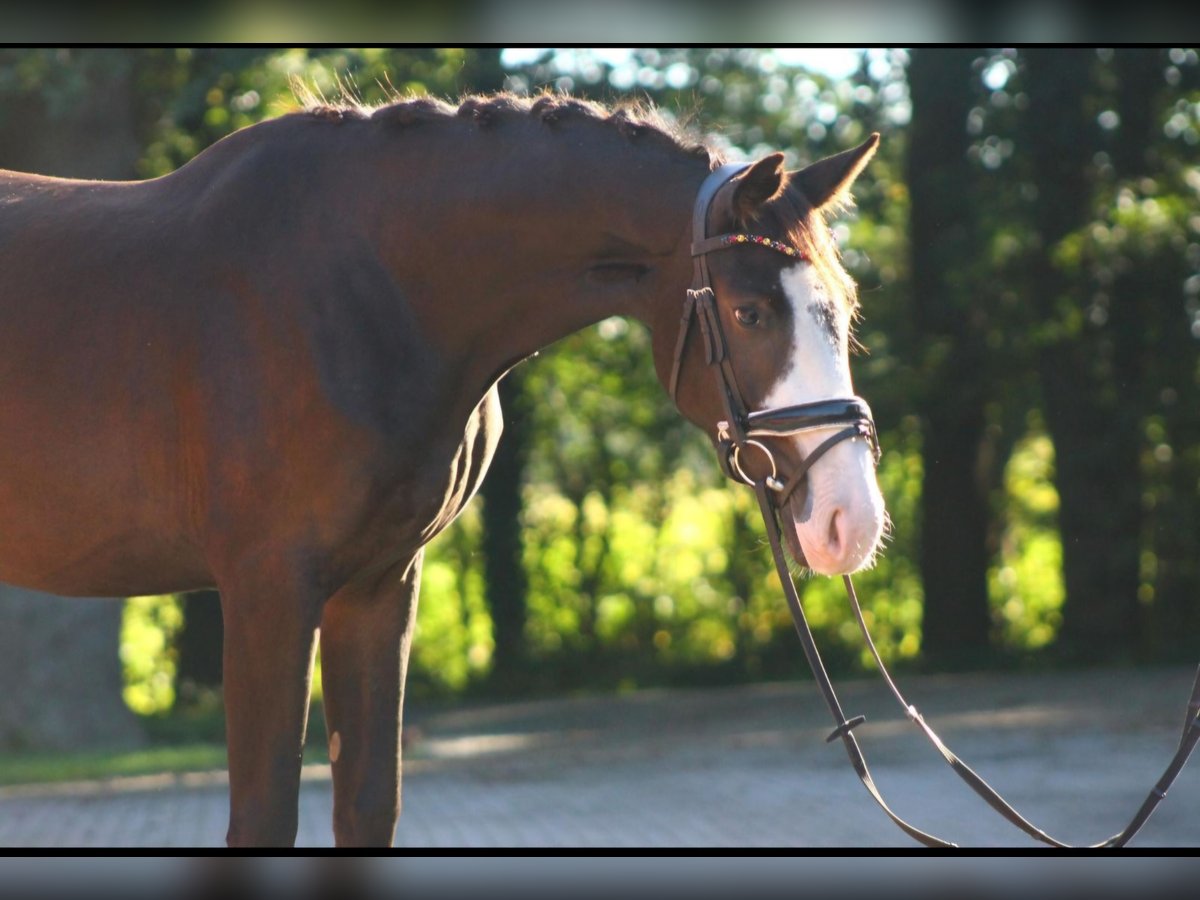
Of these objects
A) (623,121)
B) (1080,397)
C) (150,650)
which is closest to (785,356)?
(623,121)

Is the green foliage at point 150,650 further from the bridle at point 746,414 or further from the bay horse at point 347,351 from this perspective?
the bridle at point 746,414

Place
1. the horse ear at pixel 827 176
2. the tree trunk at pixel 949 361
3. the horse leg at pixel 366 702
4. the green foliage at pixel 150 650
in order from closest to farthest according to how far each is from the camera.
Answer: the horse ear at pixel 827 176
the horse leg at pixel 366 702
the tree trunk at pixel 949 361
the green foliage at pixel 150 650

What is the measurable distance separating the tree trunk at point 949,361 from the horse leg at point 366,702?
9.97 meters

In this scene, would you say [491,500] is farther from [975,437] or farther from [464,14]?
[464,14]

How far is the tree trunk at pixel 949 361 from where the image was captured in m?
12.6

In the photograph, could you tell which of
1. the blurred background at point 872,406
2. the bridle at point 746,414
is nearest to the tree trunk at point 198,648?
the blurred background at point 872,406

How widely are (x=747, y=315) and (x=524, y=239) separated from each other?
529 millimetres

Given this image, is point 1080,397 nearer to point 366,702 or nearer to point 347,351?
point 366,702

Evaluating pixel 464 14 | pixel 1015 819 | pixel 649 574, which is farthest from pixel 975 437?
pixel 1015 819

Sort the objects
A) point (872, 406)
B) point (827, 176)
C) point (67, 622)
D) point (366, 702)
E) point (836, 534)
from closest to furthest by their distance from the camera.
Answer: point (836, 534) → point (827, 176) → point (366, 702) → point (67, 622) → point (872, 406)

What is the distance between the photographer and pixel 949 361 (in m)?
13.1

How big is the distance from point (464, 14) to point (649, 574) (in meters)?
11.4

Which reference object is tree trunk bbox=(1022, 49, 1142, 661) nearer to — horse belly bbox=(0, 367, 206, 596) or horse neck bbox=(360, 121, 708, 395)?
horse neck bbox=(360, 121, 708, 395)

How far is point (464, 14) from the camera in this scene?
4.57m
